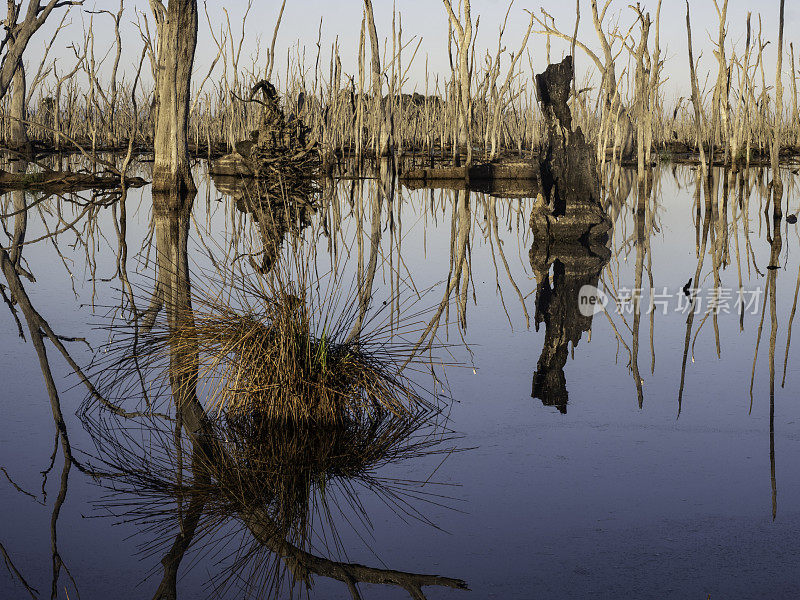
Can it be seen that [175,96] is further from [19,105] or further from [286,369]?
[286,369]

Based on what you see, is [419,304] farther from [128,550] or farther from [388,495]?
[128,550]

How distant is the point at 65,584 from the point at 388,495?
954 mm

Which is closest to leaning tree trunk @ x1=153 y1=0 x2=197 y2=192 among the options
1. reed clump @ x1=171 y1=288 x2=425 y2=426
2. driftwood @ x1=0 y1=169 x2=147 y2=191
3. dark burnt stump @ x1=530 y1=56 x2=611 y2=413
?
driftwood @ x1=0 y1=169 x2=147 y2=191

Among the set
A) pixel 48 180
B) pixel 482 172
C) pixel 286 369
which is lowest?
pixel 286 369

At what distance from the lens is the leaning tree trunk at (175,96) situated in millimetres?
12945

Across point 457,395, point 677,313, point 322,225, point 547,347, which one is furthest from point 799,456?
point 322,225

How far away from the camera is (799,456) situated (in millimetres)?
3203

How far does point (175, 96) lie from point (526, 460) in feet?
36.0

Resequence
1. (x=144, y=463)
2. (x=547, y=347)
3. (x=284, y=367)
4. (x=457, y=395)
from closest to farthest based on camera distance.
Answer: (x=144, y=463) → (x=284, y=367) → (x=457, y=395) → (x=547, y=347)

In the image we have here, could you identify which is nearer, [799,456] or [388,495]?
[388,495]

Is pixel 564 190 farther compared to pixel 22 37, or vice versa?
pixel 22 37

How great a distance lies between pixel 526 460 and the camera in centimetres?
316

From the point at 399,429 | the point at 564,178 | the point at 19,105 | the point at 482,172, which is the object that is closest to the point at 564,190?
the point at 564,178

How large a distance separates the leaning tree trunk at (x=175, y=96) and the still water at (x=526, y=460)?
6122 mm
